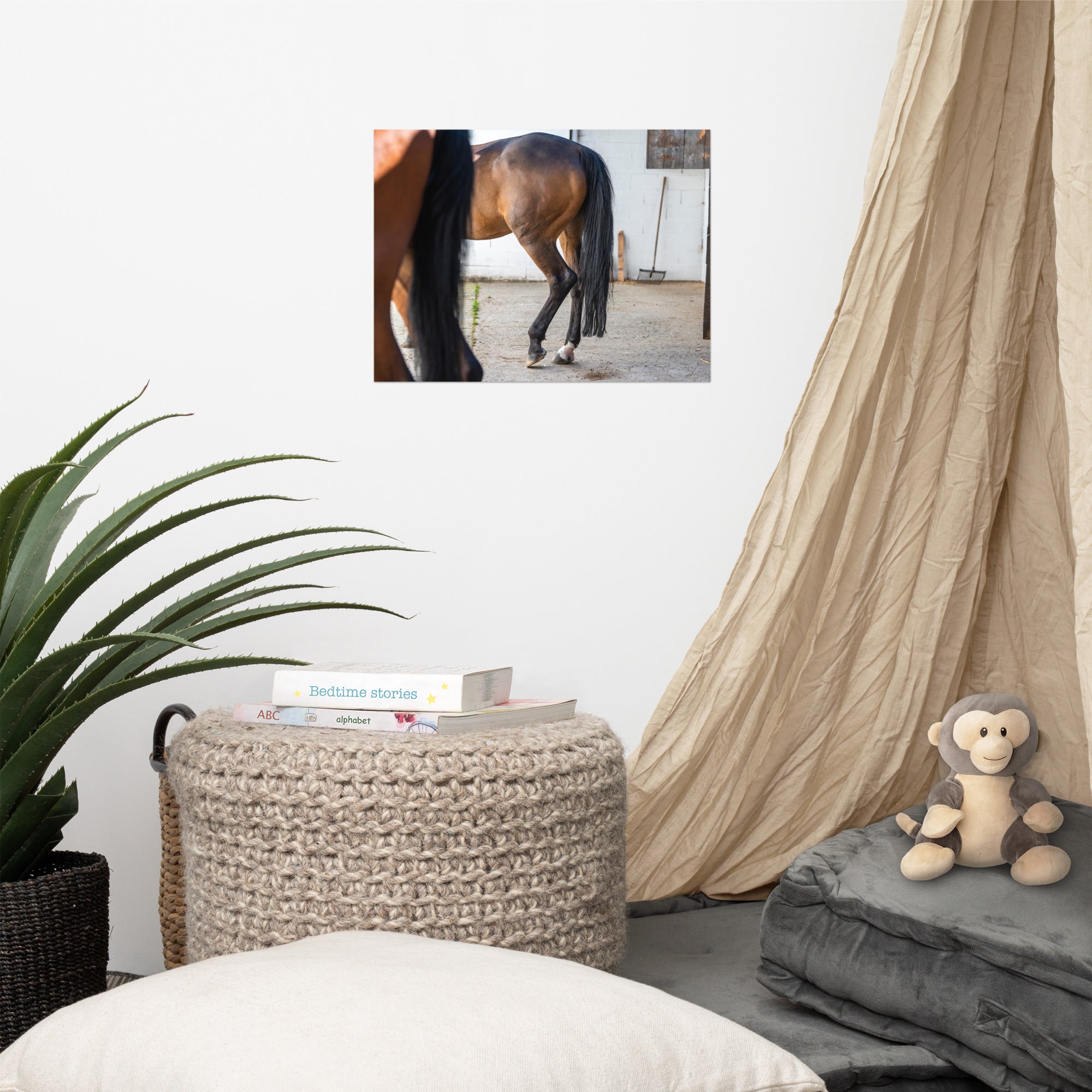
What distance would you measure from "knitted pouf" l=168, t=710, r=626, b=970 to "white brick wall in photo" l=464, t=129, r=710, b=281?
3.31 ft

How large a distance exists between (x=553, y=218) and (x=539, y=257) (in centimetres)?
8

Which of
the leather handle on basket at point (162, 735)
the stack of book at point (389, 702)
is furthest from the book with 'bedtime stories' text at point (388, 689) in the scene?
the leather handle on basket at point (162, 735)

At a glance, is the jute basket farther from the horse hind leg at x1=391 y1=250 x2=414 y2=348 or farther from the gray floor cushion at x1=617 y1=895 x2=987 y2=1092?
the horse hind leg at x1=391 y1=250 x2=414 y2=348

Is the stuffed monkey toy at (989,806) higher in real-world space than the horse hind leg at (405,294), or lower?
lower

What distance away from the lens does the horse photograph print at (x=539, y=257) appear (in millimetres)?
1866

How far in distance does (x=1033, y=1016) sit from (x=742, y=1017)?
0.33 metres

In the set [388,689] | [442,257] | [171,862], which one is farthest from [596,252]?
[171,862]

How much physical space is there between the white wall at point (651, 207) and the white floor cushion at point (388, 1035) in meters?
1.34

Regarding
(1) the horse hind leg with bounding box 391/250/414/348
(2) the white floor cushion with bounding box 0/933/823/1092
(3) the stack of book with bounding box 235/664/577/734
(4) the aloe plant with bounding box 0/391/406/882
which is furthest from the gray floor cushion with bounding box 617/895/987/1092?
(1) the horse hind leg with bounding box 391/250/414/348

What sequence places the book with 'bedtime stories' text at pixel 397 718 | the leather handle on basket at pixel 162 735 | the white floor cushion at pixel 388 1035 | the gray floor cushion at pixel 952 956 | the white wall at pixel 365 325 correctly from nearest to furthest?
the white floor cushion at pixel 388 1035 < the gray floor cushion at pixel 952 956 < the book with 'bedtime stories' text at pixel 397 718 < the leather handle on basket at pixel 162 735 < the white wall at pixel 365 325

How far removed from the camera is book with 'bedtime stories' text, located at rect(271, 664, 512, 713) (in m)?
1.25

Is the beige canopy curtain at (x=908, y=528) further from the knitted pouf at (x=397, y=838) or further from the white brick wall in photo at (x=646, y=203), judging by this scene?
the white brick wall in photo at (x=646, y=203)

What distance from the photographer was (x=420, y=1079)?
27.1 inches

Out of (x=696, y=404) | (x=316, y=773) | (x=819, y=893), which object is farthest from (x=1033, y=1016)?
(x=696, y=404)
